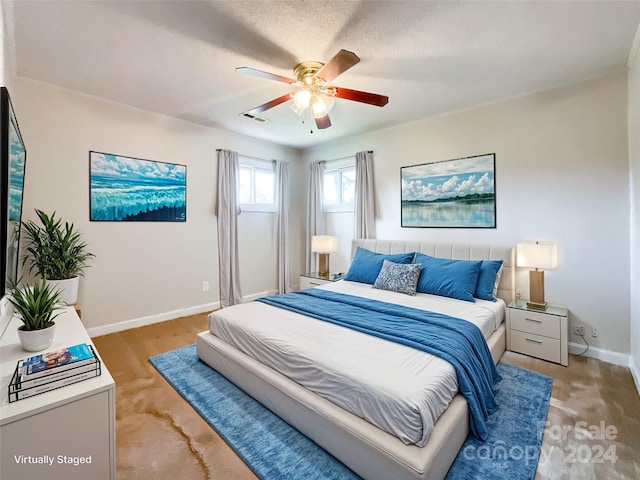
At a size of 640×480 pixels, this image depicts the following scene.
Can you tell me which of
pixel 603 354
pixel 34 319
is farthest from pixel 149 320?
pixel 603 354

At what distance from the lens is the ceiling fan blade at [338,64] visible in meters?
1.80

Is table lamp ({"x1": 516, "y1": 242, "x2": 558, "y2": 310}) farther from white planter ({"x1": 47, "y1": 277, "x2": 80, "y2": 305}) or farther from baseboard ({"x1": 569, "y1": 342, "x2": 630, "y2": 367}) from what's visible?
white planter ({"x1": 47, "y1": 277, "x2": 80, "y2": 305})

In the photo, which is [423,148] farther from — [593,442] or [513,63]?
[593,442]

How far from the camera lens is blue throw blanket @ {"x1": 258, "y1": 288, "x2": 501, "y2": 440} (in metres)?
1.71

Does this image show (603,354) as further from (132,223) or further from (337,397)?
(132,223)

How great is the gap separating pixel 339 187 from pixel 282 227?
3.87 ft

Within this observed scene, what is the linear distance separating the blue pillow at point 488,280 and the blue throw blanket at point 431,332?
2.81 feet

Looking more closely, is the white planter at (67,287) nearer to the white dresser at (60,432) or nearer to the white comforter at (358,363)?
the white comforter at (358,363)

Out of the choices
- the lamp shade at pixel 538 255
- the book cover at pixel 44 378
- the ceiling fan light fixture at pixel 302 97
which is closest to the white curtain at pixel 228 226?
→ the ceiling fan light fixture at pixel 302 97

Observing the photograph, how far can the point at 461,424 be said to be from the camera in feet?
5.25

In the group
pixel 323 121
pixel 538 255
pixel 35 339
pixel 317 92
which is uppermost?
pixel 317 92

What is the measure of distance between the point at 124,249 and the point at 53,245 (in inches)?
29.2

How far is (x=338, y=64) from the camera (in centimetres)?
192

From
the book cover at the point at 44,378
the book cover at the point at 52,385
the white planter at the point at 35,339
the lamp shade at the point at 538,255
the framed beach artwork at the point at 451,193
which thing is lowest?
the book cover at the point at 52,385
